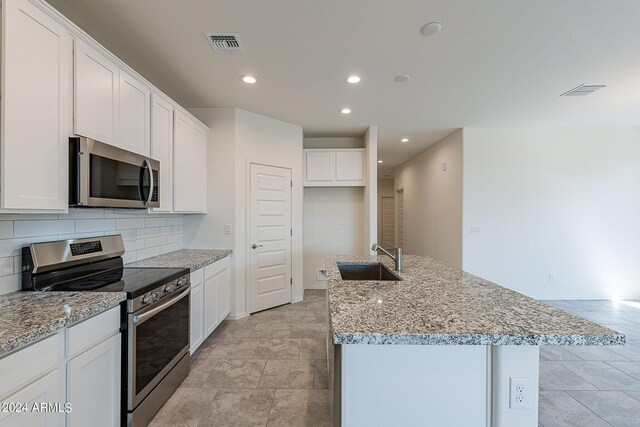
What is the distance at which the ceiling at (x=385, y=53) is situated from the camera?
179 centimetres

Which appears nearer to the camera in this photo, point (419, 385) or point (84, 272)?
point (419, 385)

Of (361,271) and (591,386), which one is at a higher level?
(361,271)

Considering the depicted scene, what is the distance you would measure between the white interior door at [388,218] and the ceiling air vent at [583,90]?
621cm

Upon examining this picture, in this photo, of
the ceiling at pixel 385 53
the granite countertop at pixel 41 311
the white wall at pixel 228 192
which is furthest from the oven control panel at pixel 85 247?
the ceiling at pixel 385 53

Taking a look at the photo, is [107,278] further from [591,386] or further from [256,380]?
[591,386]

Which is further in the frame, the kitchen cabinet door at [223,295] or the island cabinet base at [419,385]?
the kitchen cabinet door at [223,295]

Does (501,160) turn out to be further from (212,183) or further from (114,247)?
(114,247)

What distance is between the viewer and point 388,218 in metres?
9.26

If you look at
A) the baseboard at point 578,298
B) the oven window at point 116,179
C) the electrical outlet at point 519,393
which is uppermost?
the oven window at point 116,179

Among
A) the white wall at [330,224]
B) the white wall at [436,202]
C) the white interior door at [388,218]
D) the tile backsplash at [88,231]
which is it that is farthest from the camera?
the white interior door at [388,218]

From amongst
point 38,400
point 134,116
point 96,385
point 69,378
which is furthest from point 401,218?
point 38,400

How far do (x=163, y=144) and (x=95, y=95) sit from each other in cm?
79

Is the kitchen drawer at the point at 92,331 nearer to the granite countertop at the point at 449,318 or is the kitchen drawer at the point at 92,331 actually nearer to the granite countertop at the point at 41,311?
the granite countertop at the point at 41,311

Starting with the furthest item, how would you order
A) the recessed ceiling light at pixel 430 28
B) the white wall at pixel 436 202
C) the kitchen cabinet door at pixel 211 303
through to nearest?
the white wall at pixel 436 202 < the kitchen cabinet door at pixel 211 303 < the recessed ceiling light at pixel 430 28
